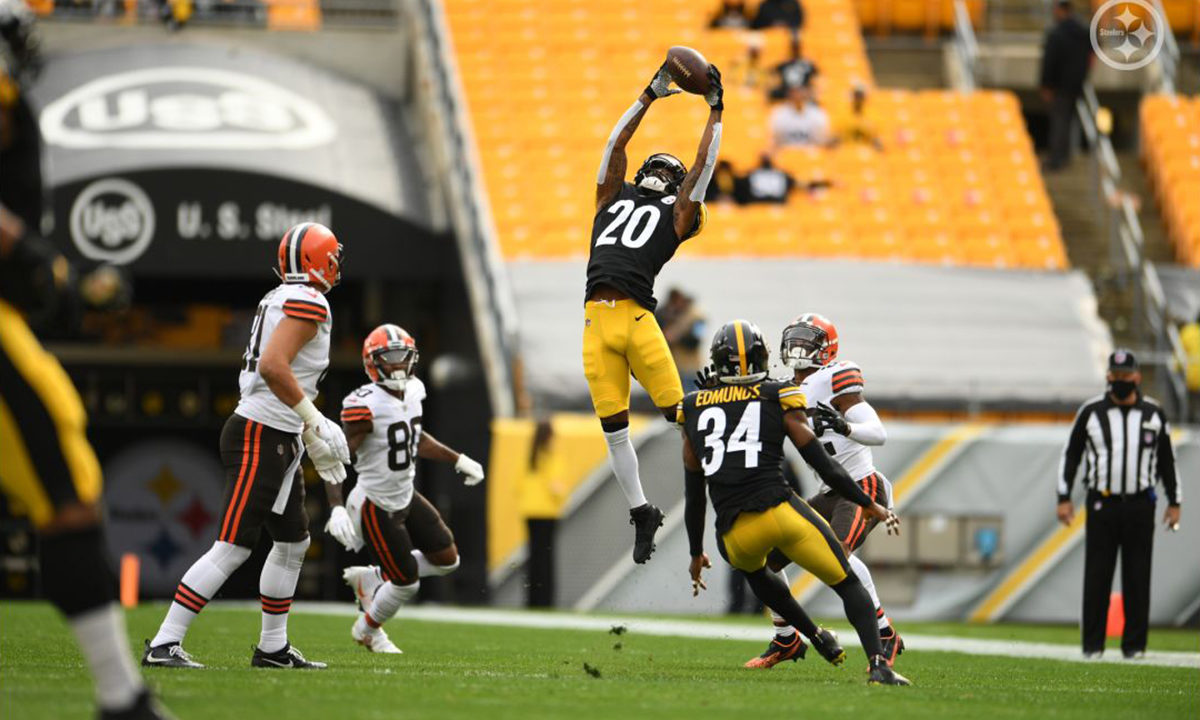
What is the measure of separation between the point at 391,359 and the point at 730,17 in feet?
44.7

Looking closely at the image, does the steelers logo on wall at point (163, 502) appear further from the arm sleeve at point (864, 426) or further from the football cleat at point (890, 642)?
the football cleat at point (890, 642)

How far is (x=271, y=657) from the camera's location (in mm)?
8203

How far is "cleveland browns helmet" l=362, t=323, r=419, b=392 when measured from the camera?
392 inches

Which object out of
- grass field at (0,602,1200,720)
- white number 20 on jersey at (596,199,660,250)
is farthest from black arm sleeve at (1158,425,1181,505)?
white number 20 on jersey at (596,199,660,250)

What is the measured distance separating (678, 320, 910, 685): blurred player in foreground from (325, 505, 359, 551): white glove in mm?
2156

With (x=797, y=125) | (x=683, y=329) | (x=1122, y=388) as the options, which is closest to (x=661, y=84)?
(x=1122, y=388)

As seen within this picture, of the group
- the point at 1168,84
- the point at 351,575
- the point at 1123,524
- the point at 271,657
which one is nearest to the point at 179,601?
the point at 271,657

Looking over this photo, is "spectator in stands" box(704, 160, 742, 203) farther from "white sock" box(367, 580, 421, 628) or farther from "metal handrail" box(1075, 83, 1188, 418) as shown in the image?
"white sock" box(367, 580, 421, 628)

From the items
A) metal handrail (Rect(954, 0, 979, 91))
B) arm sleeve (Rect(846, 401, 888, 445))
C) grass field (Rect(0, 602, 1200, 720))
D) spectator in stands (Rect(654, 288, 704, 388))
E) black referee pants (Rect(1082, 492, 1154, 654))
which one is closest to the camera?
grass field (Rect(0, 602, 1200, 720))

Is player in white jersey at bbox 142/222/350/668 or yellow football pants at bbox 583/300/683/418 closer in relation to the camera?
player in white jersey at bbox 142/222/350/668

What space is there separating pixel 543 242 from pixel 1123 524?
8.79 metres

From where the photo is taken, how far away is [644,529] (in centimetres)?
915

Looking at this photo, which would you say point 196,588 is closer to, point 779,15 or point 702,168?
point 702,168

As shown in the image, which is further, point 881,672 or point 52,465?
point 881,672
